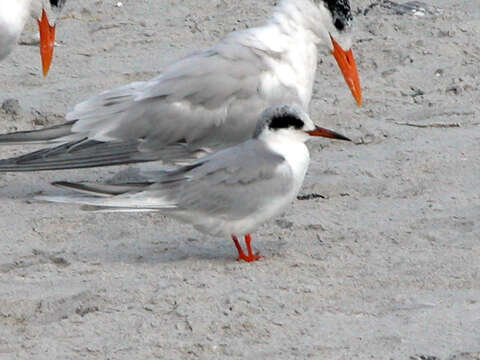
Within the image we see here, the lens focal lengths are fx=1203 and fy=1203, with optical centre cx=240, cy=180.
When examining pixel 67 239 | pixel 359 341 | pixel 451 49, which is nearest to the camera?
pixel 359 341

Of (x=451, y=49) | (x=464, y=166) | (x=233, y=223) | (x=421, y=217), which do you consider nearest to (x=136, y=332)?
(x=233, y=223)

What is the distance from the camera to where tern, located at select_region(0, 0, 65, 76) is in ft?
18.5

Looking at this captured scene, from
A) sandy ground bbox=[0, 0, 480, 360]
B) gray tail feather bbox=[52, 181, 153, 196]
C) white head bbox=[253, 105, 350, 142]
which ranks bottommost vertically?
sandy ground bbox=[0, 0, 480, 360]

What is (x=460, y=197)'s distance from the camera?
4.67 meters

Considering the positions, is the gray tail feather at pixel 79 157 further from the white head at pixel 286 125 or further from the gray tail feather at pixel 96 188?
the white head at pixel 286 125

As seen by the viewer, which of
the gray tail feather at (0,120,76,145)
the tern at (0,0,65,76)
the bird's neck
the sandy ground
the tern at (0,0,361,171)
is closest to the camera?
the sandy ground

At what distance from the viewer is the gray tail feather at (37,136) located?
194 inches

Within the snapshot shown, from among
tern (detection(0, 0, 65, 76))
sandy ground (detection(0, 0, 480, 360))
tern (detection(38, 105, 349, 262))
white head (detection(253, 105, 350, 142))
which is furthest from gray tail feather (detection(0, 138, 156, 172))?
tern (detection(0, 0, 65, 76))

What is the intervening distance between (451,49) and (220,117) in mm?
1954

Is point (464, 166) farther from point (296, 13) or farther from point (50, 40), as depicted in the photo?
point (50, 40)

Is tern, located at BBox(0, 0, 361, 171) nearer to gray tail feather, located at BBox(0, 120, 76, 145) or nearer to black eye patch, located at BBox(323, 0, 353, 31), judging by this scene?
gray tail feather, located at BBox(0, 120, 76, 145)

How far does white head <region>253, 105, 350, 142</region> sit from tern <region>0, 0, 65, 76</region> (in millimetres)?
1907

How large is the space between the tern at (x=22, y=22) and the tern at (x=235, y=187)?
5.64ft

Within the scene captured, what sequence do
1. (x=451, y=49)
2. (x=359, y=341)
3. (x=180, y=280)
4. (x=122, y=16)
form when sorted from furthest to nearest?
(x=122, y=16) < (x=451, y=49) < (x=180, y=280) < (x=359, y=341)
